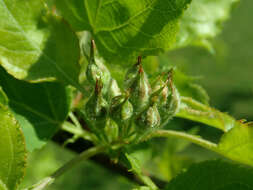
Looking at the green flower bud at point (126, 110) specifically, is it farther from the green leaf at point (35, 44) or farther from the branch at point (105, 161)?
the branch at point (105, 161)

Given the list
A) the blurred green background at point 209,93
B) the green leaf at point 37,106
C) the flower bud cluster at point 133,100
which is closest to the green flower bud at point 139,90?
the flower bud cluster at point 133,100

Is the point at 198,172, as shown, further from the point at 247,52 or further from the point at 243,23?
the point at 243,23

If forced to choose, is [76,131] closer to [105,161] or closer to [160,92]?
[105,161]

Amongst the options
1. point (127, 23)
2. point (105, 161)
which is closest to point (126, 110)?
point (127, 23)

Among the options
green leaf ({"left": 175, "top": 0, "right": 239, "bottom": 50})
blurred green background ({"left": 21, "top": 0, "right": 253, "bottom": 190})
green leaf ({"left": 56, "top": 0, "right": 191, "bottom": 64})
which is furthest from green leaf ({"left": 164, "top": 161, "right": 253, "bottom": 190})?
blurred green background ({"left": 21, "top": 0, "right": 253, "bottom": 190})

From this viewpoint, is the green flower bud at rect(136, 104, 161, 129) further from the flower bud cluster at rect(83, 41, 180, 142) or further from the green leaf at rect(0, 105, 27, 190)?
the green leaf at rect(0, 105, 27, 190)

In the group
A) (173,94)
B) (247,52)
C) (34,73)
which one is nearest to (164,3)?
(173,94)
